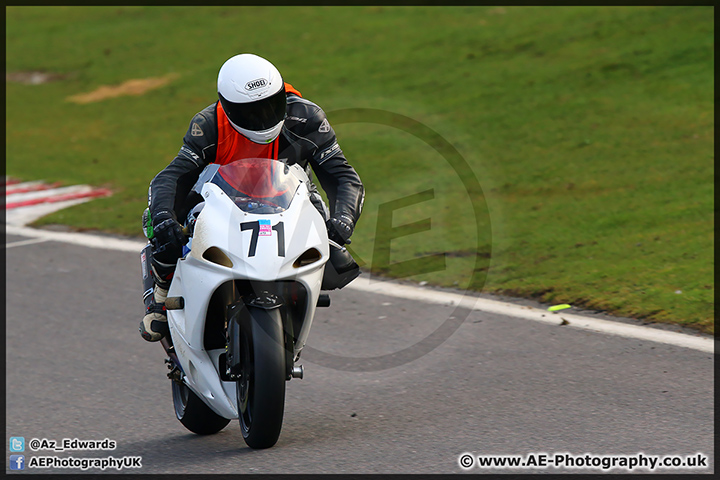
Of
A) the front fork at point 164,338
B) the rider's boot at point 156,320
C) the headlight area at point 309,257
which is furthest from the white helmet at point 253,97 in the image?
the rider's boot at point 156,320

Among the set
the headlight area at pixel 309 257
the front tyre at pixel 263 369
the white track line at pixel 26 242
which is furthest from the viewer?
the white track line at pixel 26 242

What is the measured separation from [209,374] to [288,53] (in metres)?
17.6

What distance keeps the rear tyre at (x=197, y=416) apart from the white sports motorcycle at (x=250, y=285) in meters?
0.27

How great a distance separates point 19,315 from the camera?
806cm

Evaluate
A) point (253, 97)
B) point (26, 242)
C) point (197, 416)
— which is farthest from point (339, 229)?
point (26, 242)

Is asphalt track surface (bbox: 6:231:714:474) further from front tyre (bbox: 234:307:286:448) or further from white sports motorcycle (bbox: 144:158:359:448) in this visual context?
white sports motorcycle (bbox: 144:158:359:448)

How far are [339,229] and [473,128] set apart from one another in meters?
9.89

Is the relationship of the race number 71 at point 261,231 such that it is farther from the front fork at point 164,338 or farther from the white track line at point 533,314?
the white track line at point 533,314

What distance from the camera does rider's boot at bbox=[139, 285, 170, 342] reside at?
503 centimetres

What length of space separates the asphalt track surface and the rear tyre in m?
0.07

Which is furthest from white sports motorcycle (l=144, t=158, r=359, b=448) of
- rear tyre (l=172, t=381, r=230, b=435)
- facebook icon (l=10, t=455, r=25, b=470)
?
facebook icon (l=10, t=455, r=25, b=470)

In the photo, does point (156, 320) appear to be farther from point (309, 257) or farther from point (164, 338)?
point (309, 257)

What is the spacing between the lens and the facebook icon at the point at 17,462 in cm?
485

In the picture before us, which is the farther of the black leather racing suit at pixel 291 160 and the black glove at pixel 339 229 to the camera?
the black leather racing suit at pixel 291 160
